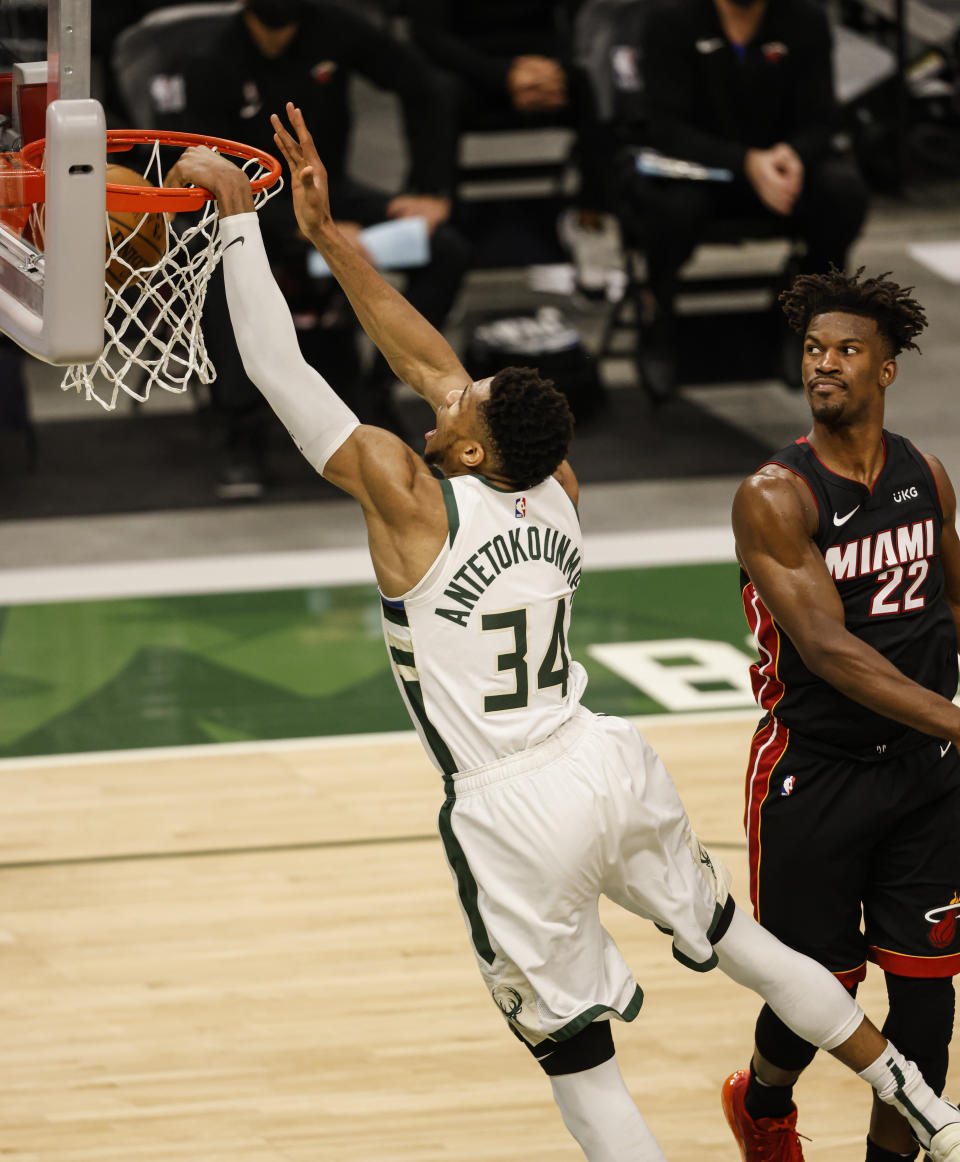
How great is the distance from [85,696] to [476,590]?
142 inches

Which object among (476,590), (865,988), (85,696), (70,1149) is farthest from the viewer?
(85,696)

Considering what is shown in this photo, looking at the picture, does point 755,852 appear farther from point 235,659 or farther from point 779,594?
point 235,659

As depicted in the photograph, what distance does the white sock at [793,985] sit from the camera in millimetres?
3158

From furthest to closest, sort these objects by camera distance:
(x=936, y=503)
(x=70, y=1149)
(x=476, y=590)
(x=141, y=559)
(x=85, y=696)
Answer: (x=141, y=559) → (x=85, y=696) → (x=70, y=1149) → (x=936, y=503) → (x=476, y=590)

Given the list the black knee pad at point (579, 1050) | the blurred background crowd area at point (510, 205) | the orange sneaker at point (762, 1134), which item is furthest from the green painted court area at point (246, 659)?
the black knee pad at point (579, 1050)

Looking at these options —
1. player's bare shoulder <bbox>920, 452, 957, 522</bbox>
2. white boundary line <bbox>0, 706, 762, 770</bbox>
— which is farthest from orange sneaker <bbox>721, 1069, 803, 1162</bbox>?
white boundary line <bbox>0, 706, 762, 770</bbox>

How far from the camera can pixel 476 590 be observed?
3061 mm

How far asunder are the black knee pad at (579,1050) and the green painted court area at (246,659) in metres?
3.00

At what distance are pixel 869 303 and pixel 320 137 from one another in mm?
5586

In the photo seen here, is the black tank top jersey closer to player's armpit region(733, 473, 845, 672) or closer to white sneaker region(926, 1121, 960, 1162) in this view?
player's armpit region(733, 473, 845, 672)

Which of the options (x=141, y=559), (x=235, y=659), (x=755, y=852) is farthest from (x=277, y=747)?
(x=755, y=852)

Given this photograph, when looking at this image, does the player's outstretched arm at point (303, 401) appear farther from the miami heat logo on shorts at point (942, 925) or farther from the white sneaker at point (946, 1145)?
the white sneaker at point (946, 1145)

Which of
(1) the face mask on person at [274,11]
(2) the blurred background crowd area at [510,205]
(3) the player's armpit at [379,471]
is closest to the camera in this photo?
(3) the player's armpit at [379,471]

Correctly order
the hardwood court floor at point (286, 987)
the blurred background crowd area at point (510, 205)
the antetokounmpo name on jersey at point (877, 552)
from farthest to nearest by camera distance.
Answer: the blurred background crowd area at point (510, 205), the hardwood court floor at point (286, 987), the antetokounmpo name on jersey at point (877, 552)
